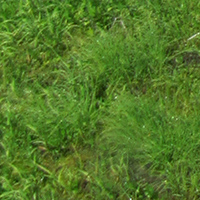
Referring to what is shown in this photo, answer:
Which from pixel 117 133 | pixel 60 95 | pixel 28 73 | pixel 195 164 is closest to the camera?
pixel 195 164

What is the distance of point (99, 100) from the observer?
4.10 metres

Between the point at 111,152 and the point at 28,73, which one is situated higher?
the point at 28,73

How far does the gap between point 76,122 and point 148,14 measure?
3.82ft

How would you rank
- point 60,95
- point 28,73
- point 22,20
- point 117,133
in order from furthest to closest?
point 22,20 < point 28,73 < point 60,95 < point 117,133

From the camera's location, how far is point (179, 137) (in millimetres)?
3625

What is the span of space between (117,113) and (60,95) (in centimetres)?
46

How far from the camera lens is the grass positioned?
3627mm

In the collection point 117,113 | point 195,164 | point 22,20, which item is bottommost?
point 195,164

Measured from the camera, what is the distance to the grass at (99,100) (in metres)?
3.63

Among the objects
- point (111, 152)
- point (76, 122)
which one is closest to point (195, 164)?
point (111, 152)

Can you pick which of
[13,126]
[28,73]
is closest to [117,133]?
[13,126]

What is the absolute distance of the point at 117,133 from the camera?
12.5 feet

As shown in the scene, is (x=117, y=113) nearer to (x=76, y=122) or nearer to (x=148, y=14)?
(x=76, y=122)

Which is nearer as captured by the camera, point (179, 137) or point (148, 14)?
point (179, 137)
